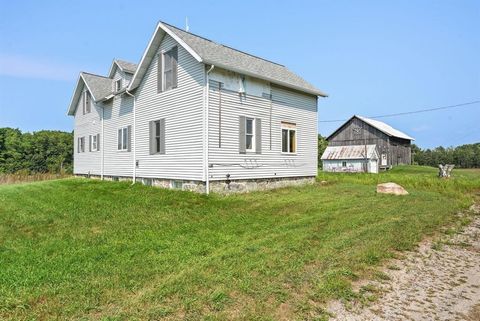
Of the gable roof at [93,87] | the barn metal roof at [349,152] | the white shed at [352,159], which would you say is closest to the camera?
the gable roof at [93,87]

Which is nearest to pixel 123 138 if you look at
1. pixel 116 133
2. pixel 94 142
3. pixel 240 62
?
pixel 116 133

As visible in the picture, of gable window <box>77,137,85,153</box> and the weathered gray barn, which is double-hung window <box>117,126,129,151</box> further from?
the weathered gray barn

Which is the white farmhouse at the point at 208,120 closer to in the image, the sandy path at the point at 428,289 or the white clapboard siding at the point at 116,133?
the white clapboard siding at the point at 116,133

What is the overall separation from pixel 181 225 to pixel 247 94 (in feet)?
26.0

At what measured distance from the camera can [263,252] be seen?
5.62 metres

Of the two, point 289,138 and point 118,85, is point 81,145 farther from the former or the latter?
point 289,138

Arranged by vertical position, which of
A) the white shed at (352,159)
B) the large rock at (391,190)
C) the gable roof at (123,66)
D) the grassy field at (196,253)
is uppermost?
the gable roof at (123,66)

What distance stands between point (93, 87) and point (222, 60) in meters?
13.0

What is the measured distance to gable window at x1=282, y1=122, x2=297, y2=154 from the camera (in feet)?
52.9

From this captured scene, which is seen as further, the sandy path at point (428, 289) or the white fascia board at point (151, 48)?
the white fascia board at point (151, 48)

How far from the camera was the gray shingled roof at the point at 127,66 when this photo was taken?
61.3 feet

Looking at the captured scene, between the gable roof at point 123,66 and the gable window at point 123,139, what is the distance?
349cm

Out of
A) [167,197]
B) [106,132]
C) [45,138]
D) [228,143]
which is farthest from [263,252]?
[45,138]

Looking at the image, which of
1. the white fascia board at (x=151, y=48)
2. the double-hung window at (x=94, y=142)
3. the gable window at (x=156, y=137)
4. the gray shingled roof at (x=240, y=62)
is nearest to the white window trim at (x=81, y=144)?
the double-hung window at (x=94, y=142)
